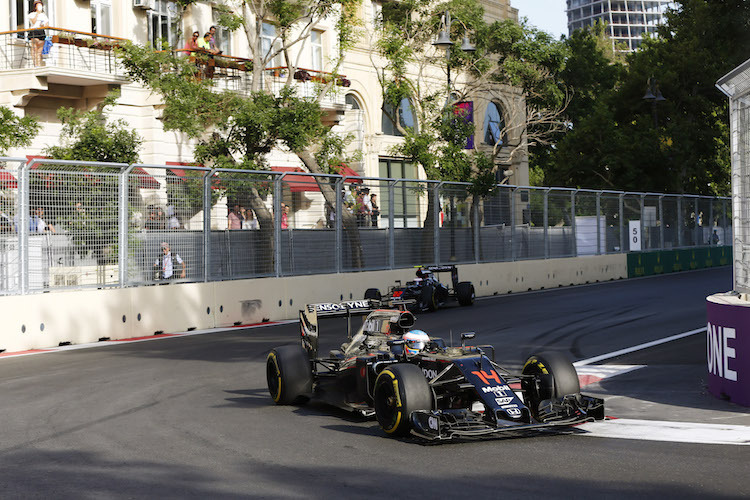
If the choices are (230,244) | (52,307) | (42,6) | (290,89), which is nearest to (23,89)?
(42,6)

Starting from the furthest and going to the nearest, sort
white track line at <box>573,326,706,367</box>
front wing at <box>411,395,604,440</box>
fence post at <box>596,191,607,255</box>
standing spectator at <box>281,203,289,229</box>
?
fence post at <box>596,191,607,255</box> < standing spectator at <box>281,203,289,229</box> < white track line at <box>573,326,706,367</box> < front wing at <box>411,395,604,440</box>

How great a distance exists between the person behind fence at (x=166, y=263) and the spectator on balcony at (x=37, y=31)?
33.9 ft

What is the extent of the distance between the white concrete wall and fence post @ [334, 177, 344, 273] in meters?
0.32

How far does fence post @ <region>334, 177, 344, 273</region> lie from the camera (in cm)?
2042

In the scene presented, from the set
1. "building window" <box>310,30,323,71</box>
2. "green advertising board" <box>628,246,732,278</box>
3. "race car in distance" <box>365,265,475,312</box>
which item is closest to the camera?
"race car in distance" <box>365,265,475,312</box>

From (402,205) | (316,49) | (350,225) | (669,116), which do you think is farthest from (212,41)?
(669,116)

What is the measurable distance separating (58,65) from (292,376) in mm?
18331

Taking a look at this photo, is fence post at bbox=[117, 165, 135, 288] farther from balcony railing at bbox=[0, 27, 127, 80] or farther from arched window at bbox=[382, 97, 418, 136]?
arched window at bbox=[382, 97, 418, 136]

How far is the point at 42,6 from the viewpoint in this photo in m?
24.9

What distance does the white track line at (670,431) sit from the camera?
7664mm

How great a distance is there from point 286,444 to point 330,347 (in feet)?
22.5

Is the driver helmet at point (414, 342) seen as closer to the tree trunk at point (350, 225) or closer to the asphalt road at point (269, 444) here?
the asphalt road at point (269, 444)

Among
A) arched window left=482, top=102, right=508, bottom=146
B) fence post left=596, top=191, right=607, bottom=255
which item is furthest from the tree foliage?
fence post left=596, top=191, right=607, bottom=255

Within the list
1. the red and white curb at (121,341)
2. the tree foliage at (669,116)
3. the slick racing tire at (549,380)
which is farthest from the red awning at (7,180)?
the tree foliage at (669,116)
